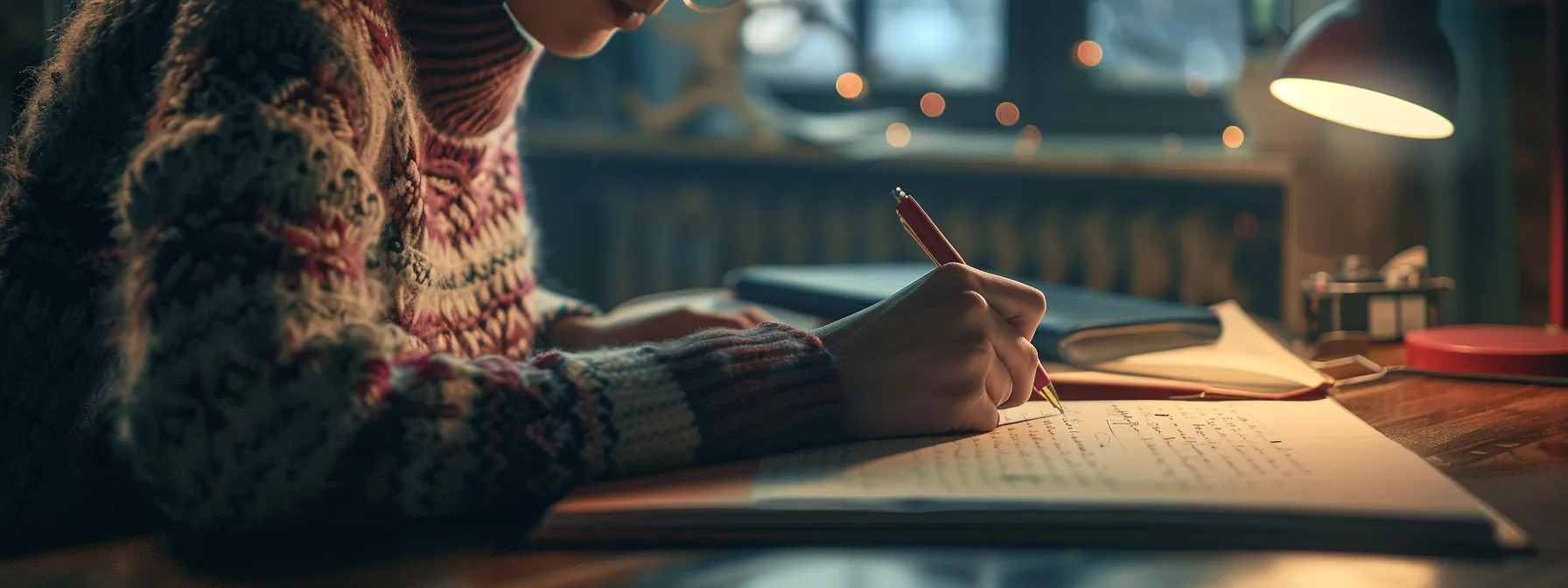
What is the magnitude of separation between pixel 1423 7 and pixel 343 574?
853mm

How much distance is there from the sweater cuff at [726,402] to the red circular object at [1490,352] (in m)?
0.55

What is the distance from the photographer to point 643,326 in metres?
1.01

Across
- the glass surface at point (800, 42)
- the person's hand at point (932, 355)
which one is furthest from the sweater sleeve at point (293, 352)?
the glass surface at point (800, 42)

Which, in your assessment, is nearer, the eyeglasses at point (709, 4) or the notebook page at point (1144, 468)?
the notebook page at point (1144, 468)

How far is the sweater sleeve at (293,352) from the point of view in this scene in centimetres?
53

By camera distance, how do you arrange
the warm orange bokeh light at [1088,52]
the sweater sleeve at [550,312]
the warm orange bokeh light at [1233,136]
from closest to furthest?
the sweater sleeve at [550,312], the warm orange bokeh light at [1233,136], the warm orange bokeh light at [1088,52]

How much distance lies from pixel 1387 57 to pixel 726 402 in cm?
59

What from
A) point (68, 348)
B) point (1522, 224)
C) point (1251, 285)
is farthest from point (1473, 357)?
point (1251, 285)

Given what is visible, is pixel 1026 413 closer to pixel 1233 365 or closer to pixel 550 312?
pixel 1233 365

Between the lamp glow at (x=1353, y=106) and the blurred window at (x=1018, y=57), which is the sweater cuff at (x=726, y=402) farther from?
the blurred window at (x=1018, y=57)

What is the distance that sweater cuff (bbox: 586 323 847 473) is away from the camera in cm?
61

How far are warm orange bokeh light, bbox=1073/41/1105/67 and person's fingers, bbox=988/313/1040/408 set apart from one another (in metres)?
1.71

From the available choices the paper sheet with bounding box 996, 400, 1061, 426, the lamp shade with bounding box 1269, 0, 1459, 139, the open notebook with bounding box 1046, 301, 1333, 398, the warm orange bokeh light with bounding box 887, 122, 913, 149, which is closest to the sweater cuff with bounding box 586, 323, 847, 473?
the paper sheet with bounding box 996, 400, 1061, 426

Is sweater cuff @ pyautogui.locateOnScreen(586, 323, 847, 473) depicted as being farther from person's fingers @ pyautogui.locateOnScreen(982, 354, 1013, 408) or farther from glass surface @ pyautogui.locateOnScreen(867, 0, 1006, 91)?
glass surface @ pyautogui.locateOnScreen(867, 0, 1006, 91)
